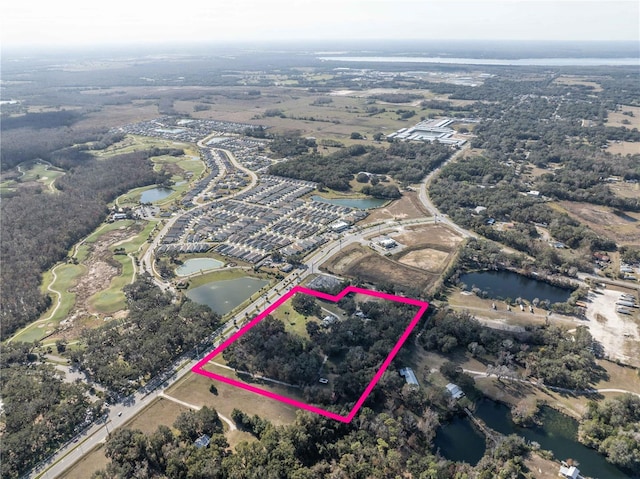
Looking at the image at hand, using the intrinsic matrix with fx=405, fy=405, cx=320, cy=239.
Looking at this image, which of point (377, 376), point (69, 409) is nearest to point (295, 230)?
point (377, 376)

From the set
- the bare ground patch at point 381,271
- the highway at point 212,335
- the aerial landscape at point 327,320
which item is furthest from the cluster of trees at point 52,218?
the bare ground patch at point 381,271

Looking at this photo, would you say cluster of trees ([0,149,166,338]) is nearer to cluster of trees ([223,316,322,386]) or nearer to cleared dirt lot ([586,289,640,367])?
cluster of trees ([223,316,322,386])

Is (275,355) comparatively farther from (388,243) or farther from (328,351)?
(388,243)

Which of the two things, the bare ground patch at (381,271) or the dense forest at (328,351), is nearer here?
the dense forest at (328,351)

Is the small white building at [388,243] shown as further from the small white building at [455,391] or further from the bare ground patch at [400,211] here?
the small white building at [455,391]

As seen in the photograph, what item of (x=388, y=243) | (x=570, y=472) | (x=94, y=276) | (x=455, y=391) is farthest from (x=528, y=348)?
(x=94, y=276)

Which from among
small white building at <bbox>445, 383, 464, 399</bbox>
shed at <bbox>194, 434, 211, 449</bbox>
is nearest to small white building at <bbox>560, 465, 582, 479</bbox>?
small white building at <bbox>445, 383, 464, 399</bbox>
